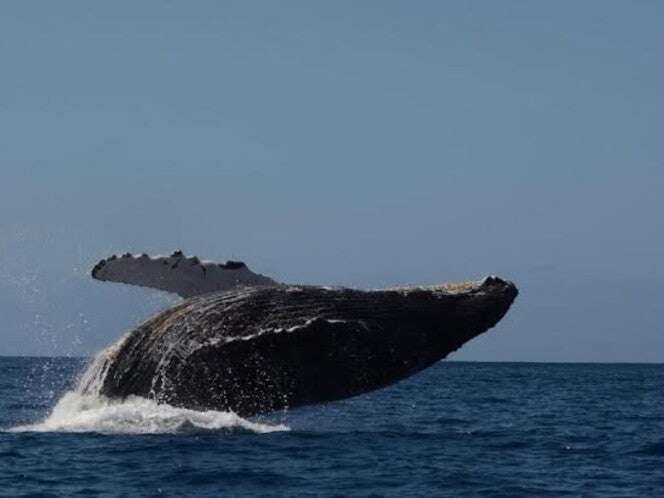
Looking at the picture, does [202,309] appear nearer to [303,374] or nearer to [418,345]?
[303,374]

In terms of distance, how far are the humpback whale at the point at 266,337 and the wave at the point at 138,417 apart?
0.12m

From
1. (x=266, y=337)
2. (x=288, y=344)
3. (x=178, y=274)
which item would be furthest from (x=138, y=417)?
(x=288, y=344)

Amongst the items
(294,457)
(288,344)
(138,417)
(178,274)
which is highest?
(178,274)

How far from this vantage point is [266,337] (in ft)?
48.4

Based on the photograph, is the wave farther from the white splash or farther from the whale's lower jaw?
the whale's lower jaw

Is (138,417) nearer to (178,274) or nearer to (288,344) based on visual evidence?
(178,274)

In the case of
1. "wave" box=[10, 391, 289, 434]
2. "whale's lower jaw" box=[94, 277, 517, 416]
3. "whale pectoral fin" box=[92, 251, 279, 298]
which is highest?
"whale pectoral fin" box=[92, 251, 279, 298]

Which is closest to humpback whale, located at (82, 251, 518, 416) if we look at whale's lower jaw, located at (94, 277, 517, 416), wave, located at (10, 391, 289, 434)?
whale's lower jaw, located at (94, 277, 517, 416)

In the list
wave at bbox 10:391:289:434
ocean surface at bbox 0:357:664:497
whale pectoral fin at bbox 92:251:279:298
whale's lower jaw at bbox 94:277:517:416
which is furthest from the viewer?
wave at bbox 10:391:289:434

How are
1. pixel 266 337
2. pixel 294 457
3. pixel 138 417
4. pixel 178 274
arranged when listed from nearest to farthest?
pixel 294 457 < pixel 266 337 < pixel 178 274 < pixel 138 417

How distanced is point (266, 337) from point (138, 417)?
1.86m

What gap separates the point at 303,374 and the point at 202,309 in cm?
135

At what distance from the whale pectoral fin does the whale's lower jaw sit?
7.6 inches

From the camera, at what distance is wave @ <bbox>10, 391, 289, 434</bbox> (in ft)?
49.8
